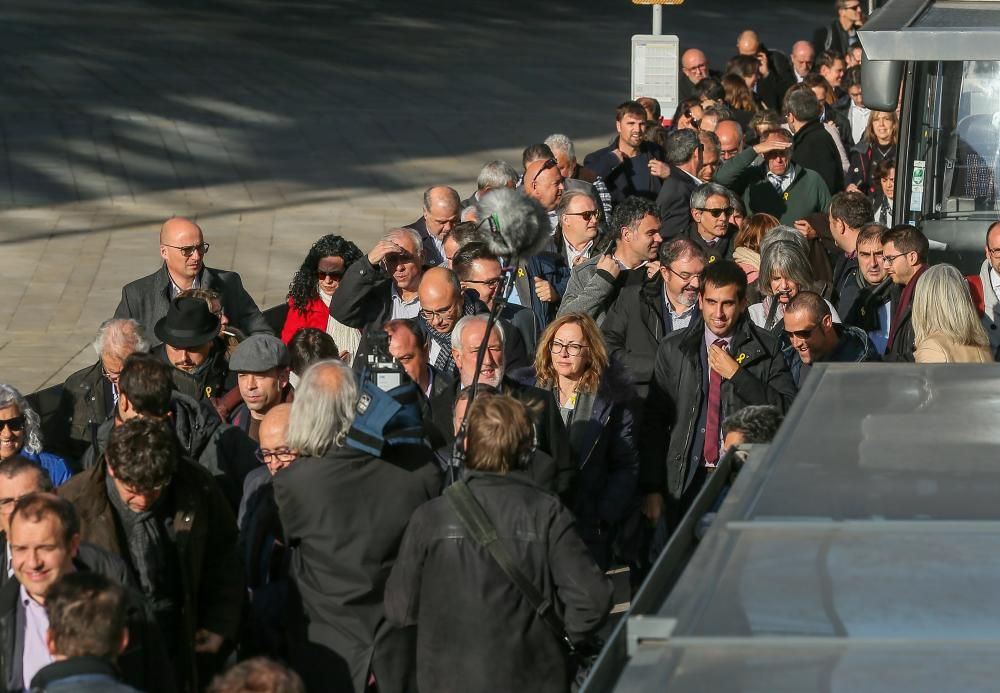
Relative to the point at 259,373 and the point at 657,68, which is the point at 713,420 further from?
the point at 657,68

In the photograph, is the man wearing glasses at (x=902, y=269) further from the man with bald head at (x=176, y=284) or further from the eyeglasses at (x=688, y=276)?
the man with bald head at (x=176, y=284)

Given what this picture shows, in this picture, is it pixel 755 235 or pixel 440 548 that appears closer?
pixel 440 548

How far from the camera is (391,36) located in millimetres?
35188

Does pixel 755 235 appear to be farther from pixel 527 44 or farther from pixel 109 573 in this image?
pixel 527 44

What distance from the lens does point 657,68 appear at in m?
18.1

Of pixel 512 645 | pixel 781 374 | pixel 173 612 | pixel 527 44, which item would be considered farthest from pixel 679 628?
pixel 527 44

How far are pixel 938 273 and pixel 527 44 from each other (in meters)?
28.4

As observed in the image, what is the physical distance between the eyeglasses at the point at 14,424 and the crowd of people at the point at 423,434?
2cm

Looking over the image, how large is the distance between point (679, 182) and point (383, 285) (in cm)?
372

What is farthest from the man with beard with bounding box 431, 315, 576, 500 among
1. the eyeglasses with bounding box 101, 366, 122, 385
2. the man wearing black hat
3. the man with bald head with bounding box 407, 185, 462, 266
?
the man with bald head with bounding box 407, 185, 462, 266

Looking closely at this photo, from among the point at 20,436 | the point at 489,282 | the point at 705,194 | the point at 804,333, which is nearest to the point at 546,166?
the point at 705,194

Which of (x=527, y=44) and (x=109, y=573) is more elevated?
(x=109, y=573)

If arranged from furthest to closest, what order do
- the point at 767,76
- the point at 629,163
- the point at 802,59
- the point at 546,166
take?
the point at 802,59
the point at 767,76
the point at 629,163
the point at 546,166

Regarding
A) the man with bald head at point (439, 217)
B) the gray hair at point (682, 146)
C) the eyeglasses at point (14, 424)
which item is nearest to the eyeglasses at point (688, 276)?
the man with bald head at point (439, 217)
